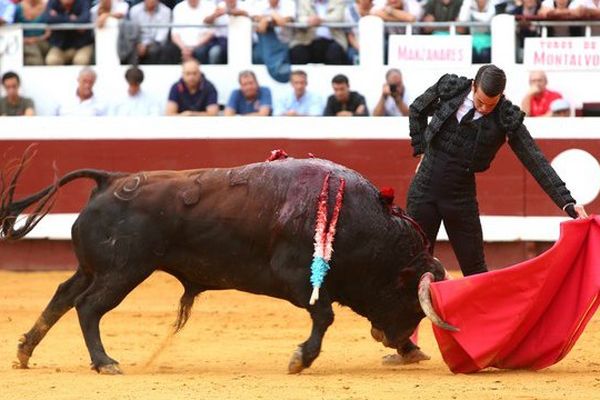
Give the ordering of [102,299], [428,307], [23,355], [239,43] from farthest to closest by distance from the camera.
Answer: [239,43]
[23,355]
[102,299]
[428,307]

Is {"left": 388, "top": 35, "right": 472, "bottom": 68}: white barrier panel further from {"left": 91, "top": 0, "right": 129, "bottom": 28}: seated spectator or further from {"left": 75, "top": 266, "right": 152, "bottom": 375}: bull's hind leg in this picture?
{"left": 75, "top": 266, "right": 152, "bottom": 375}: bull's hind leg

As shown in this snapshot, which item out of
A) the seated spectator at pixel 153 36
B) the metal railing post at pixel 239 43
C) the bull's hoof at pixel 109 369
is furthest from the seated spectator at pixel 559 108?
the bull's hoof at pixel 109 369

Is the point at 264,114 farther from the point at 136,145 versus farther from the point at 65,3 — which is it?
the point at 65,3

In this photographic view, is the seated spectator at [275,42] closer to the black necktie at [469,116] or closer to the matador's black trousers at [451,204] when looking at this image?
the matador's black trousers at [451,204]

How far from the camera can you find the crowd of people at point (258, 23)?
13.0 meters

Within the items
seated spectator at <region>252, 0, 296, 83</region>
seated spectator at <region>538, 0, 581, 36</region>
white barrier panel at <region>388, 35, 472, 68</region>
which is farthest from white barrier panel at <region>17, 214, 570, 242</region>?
seated spectator at <region>252, 0, 296, 83</region>

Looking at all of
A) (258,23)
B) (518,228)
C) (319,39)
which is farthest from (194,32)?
(518,228)

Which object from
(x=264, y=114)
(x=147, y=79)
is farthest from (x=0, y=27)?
(x=264, y=114)

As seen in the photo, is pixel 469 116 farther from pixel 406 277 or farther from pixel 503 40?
pixel 503 40

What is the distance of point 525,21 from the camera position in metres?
12.8

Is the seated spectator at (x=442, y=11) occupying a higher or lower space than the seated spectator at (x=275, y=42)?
higher

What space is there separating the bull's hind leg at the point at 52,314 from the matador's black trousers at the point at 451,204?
1783 millimetres

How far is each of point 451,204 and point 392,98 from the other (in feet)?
15.9

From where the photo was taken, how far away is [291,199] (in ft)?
25.7
